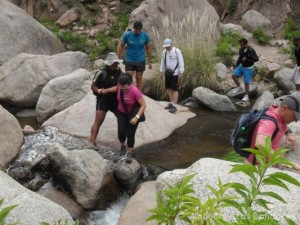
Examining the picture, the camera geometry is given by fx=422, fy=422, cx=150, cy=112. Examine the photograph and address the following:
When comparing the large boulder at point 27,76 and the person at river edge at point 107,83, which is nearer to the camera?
the person at river edge at point 107,83

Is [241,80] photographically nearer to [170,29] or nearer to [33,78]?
[170,29]

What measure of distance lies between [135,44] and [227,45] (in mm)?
3889

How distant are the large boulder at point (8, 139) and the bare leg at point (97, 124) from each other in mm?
1010

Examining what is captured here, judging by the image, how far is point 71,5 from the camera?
47.9 feet

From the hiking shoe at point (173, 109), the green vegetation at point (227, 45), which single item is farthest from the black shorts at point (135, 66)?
the green vegetation at point (227, 45)

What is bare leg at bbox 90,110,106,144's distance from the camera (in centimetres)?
578

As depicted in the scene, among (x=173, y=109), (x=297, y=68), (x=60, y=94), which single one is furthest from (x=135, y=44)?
(x=297, y=68)

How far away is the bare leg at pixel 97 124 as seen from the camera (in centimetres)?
578

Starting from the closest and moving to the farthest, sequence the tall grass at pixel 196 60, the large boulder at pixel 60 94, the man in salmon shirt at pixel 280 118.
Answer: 1. the man in salmon shirt at pixel 280 118
2. the large boulder at pixel 60 94
3. the tall grass at pixel 196 60

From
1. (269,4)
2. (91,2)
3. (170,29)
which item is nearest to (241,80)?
(170,29)

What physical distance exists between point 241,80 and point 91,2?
7.12 m

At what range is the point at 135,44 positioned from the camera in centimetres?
749

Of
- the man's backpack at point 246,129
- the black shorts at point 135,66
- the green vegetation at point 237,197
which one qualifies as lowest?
the black shorts at point 135,66

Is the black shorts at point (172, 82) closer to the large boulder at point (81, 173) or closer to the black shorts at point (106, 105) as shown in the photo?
the black shorts at point (106, 105)
